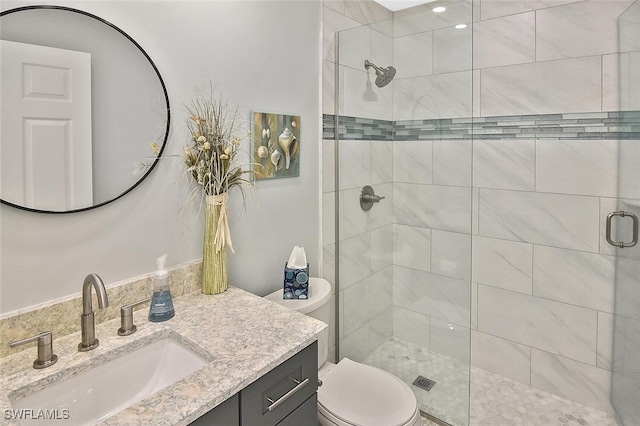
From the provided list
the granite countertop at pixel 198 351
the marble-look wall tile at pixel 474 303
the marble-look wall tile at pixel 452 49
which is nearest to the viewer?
the granite countertop at pixel 198 351

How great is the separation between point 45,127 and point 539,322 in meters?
2.58

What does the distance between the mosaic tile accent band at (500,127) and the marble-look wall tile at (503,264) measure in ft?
2.16

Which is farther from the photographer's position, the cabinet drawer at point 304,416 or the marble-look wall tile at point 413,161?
the marble-look wall tile at point 413,161

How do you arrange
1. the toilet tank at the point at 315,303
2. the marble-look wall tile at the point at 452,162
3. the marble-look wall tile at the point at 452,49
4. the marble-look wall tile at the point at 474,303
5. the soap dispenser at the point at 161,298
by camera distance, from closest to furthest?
the soap dispenser at the point at 161,298
the toilet tank at the point at 315,303
the marble-look wall tile at the point at 452,49
the marble-look wall tile at the point at 452,162
the marble-look wall tile at the point at 474,303

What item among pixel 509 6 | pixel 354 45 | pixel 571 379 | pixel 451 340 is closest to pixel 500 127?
pixel 509 6

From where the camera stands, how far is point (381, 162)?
2375 mm

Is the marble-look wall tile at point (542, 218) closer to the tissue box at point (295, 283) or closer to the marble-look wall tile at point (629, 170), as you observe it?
the marble-look wall tile at point (629, 170)

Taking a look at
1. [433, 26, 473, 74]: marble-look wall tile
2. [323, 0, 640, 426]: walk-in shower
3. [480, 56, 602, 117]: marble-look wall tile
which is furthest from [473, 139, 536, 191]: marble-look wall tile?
[433, 26, 473, 74]: marble-look wall tile

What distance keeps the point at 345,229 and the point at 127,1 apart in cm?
156

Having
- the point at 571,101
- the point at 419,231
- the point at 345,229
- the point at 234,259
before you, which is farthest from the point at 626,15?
the point at 234,259

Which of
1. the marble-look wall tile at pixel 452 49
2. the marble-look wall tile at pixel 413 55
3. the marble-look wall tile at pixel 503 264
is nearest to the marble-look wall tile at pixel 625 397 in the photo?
the marble-look wall tile at pixel 503 264

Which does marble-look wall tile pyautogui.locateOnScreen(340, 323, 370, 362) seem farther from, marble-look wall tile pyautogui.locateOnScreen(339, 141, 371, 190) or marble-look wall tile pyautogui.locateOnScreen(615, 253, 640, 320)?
marble-look wall tile pyautogui.locateOnScreen(615, 253, 640, 320)

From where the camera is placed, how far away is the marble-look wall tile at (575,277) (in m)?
2.06

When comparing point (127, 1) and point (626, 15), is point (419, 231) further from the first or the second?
point (127, 1)
